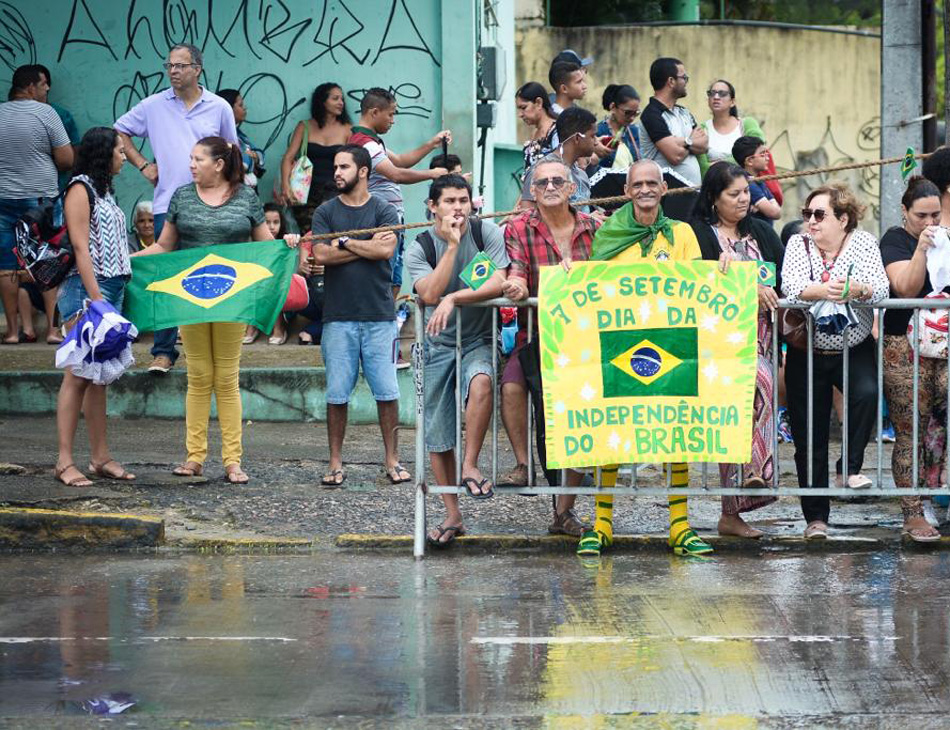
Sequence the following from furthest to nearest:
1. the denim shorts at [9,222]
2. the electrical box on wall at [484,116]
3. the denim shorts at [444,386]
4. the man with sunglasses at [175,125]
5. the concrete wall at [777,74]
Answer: the concrete wall at [777,74], the electrical box on wall at [484,116], the denim shorts at [9,222], the man with sunglasses at [175,125], the denim shorts at [444,386]

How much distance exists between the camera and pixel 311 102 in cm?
1426

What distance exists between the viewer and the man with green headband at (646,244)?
28.5ft

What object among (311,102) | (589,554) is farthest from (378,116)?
(589,554)

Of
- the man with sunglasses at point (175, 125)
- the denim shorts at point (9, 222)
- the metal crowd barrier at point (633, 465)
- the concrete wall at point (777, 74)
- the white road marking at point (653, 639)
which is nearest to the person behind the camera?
the white road marking at point (653, 639)

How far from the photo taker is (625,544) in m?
8.95

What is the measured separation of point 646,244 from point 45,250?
3549mm

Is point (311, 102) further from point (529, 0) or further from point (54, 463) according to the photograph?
point (529, 0)

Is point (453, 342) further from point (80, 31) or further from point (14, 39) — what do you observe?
A: point (14, 39)

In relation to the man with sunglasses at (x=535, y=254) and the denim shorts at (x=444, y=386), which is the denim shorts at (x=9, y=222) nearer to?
the denim shorts at (x=444, y=386)

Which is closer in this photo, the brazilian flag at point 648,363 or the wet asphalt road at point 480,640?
the wet asphalt road at point 480,640

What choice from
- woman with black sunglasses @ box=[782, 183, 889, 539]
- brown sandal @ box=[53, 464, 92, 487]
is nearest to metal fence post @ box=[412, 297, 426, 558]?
woman with black sunglasses @ box=[782, 183, 889, 539]

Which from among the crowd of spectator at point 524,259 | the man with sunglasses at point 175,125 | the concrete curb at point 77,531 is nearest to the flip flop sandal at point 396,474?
the crowd of spectator at point 524,259

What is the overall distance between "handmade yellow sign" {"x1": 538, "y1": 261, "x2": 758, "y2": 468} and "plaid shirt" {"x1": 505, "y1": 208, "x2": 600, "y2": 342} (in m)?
0.28

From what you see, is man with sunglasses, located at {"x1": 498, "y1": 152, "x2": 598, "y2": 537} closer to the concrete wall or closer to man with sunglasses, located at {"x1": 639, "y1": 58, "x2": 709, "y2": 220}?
man with sunglasses, located at {"x1": 639, "y1": 58, "x2": 709, "y2": 220}
